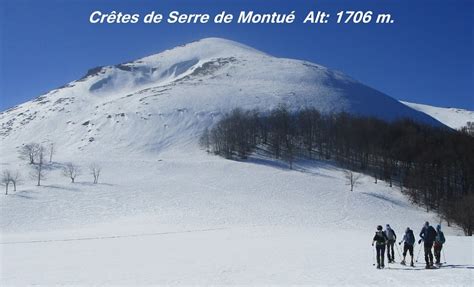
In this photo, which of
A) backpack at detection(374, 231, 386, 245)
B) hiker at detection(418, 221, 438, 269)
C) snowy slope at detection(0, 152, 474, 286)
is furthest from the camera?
backpack at detection(374, 231, 386, 245)

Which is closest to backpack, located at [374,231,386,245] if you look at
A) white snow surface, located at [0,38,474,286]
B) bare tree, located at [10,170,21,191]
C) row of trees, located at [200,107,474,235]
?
white snow surface, located at [0,38,474,286]

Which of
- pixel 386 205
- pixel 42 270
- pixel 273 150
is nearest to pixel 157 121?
pixel 273 150

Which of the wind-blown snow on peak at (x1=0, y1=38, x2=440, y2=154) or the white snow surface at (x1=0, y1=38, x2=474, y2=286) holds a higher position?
the wind-blown snow on peak at (x1=0, y1=38, x2=440, y2=154)

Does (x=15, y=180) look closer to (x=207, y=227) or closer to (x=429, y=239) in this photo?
(x=207, y=227)

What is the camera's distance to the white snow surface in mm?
20141

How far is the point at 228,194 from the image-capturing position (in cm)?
6744

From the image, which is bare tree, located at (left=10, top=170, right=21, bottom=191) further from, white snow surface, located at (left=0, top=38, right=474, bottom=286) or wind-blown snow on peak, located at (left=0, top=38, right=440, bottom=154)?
wind-blown snow on peak, located at (left=0, top=38, right=440, bottom=154)

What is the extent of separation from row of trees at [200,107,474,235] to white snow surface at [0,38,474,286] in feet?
14.7

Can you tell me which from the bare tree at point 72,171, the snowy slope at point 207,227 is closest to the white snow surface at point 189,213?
the snowy slope at point 207,227

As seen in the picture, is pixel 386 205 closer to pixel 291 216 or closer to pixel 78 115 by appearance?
pixel 291 216

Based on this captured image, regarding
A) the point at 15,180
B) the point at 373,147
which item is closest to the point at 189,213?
the point at 15,180

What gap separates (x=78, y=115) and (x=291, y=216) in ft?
448

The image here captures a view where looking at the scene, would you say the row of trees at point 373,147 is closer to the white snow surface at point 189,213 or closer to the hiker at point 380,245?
the white snow surface at point 189,213

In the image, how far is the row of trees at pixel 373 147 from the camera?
77.7 metres
